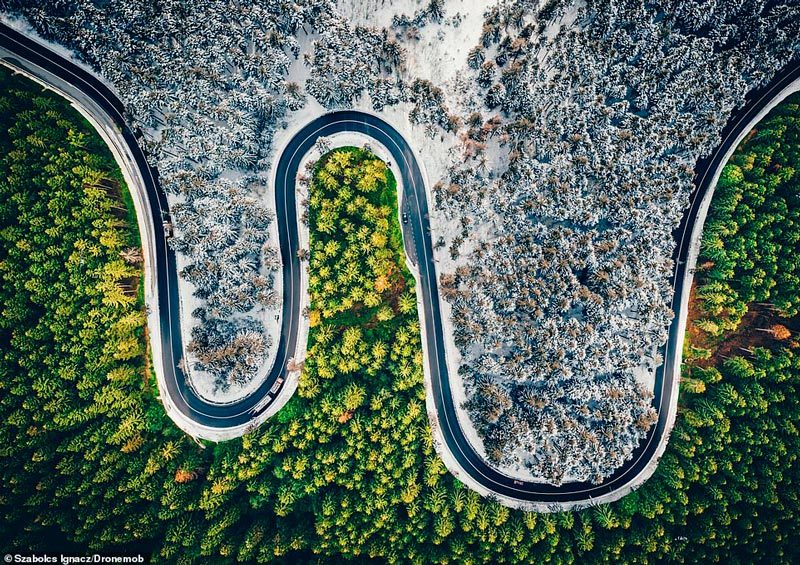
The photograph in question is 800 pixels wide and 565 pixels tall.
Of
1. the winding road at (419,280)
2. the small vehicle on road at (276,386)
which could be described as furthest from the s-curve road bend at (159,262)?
the winding road at (419,280)

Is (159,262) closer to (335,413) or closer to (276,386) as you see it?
(276,386)

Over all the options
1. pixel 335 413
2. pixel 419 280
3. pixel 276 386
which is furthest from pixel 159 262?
pixel 419 280

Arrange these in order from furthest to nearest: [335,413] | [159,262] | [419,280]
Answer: [419,280] → [159,262] → [335,413]

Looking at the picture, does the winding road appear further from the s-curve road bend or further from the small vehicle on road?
the small vehicle on road

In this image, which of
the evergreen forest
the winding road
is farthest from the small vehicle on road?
the evergreen forest

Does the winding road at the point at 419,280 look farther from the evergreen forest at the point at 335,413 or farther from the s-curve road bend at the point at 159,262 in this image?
the evergreen forest at the point at 335,413

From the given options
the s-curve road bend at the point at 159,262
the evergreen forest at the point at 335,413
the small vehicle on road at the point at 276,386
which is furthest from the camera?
the small vehicle on road at the point at 276,386

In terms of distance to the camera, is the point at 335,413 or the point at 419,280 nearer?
the point at 335,413
